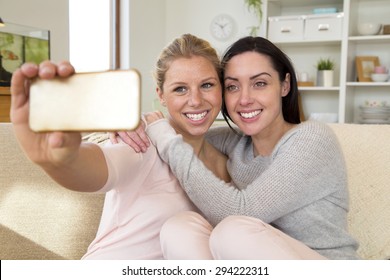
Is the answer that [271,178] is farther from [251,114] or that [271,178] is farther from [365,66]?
[365,66]

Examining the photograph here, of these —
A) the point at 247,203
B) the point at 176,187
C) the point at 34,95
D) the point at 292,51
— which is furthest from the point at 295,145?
the point at 292,51

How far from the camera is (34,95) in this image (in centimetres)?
57

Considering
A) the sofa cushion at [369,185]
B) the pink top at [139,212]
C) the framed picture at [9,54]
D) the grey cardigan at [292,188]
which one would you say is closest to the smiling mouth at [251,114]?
the grey cardigan at [292,188]

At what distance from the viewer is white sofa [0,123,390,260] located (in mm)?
1501

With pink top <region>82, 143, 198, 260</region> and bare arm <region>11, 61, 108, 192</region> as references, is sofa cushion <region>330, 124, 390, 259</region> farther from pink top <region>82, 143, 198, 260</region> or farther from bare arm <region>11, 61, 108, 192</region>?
bare arm <region>11, 61, 108, 192</region>

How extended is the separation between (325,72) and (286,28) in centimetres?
53

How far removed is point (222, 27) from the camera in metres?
4.89

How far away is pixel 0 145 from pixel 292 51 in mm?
3528

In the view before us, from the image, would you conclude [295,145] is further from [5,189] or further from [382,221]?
[5,189]

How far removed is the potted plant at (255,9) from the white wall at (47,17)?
1689 millimetres

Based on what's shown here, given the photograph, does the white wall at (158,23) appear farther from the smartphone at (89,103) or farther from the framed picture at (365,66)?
the smartphone at (89,103)

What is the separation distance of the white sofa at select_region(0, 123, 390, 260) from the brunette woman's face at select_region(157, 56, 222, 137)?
470 mm

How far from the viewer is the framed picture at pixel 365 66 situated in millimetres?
4148

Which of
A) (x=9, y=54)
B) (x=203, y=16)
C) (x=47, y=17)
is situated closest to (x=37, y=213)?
(x=9, y=54)
